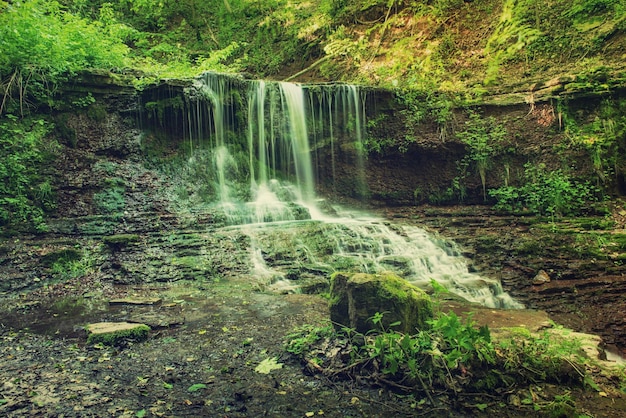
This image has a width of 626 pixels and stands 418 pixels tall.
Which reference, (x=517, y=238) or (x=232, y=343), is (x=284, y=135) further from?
(x=232, y=343)

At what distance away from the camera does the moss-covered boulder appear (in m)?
3.56

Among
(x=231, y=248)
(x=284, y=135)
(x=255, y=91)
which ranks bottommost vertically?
(x=231, y=248)

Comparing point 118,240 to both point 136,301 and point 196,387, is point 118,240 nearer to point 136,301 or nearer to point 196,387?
point 136,301

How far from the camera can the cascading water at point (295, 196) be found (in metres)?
7.30

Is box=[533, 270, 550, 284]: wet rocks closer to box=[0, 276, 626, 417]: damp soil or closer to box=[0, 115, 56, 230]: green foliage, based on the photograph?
box=[0, 276, 626, 417]: damp soil

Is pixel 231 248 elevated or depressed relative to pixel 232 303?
elevated

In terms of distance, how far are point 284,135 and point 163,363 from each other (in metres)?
8.97

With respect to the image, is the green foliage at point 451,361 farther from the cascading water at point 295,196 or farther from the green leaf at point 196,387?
the cascading water at point 295,196

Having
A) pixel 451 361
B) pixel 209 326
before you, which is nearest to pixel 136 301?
pixel 209 326

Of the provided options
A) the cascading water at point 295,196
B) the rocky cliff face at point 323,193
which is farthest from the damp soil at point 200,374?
the cascading water at point 295,196

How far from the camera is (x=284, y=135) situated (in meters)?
11.9

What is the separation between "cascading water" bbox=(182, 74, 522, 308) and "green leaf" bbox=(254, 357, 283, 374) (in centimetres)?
269

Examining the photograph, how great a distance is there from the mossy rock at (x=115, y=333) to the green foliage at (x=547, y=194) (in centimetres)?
908

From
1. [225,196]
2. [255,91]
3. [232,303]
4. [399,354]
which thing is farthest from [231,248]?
[255,91]
